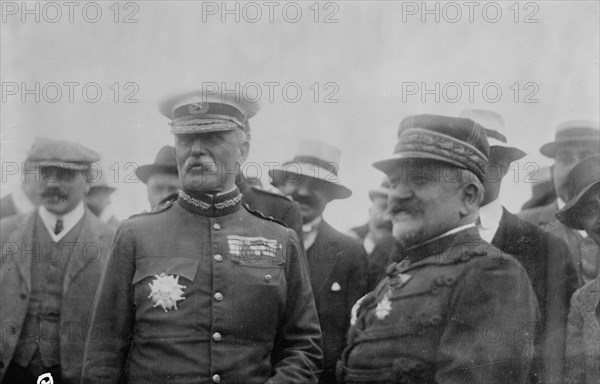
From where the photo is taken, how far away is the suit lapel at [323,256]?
9.31ft

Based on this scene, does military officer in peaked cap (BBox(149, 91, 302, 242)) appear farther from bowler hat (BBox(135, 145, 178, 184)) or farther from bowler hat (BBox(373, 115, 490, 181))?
bowler hat (BBox(373, 115, 490, 181))

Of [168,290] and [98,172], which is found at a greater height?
[98,172]

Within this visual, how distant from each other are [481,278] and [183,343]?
90 cm

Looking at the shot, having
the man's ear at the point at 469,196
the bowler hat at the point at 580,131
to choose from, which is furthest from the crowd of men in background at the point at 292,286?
the bowler hat at the point at 580,131

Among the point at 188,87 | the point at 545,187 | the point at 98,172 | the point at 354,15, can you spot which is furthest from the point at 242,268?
the point at 545,187

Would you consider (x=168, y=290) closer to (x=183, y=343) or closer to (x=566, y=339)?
(x=183, y=343)

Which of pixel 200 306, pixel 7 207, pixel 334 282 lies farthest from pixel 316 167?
pixel 7 207

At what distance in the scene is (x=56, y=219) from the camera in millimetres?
2834

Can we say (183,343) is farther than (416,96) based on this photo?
No

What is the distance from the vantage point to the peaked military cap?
283 centimetres

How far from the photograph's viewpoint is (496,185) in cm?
267

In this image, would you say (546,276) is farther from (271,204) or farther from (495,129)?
(271,204)

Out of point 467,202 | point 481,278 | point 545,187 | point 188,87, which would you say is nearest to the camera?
point 481,278

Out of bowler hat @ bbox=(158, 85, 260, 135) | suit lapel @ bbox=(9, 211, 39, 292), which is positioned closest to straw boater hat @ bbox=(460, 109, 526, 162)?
bowler hat @ bbox=(158, 85, 260, 135)
